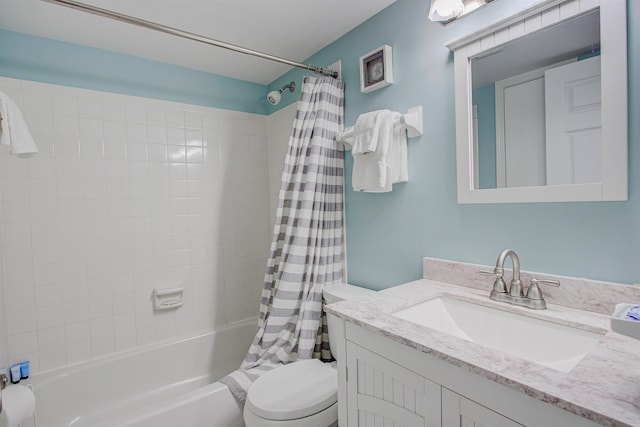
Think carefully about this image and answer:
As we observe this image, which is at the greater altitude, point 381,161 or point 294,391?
point 381,161

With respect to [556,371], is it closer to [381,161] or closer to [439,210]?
[439,210]

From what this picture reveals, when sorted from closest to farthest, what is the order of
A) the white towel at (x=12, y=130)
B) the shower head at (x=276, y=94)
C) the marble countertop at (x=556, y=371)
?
1. the marble countertop at (x=556, y=371)
2. the white towel at (x=12, y=130)
3. the shower head at (x=276, y=94)

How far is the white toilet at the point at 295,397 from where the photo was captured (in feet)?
4.12

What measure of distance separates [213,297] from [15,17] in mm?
1943

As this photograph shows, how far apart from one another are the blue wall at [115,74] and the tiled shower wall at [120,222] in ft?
0.24

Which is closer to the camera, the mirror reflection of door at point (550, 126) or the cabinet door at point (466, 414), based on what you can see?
the cabinet door at point (466, 414)

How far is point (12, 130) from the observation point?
1.24 meters

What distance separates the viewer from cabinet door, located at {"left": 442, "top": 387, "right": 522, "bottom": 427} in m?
0.69

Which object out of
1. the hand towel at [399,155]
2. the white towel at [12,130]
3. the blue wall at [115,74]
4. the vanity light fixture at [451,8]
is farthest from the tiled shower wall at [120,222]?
the vanity light fixture at [451,8]

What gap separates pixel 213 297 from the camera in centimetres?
234

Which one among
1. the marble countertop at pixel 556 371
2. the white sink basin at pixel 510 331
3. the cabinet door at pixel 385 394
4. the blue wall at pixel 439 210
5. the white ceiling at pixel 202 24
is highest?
the white ceiling at pixel 202 24

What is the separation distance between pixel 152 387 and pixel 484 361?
2.10m

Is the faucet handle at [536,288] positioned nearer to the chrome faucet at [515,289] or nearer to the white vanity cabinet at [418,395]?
the chrome faucet at [515,289]

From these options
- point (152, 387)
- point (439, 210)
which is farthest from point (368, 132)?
point (152, 387)
